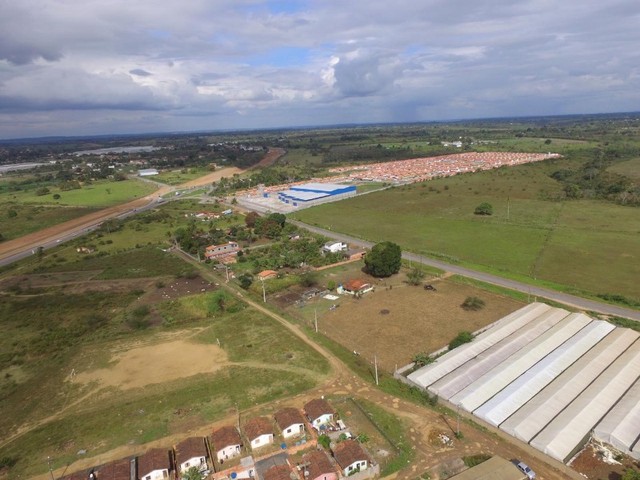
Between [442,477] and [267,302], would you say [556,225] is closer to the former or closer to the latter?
[267,302]

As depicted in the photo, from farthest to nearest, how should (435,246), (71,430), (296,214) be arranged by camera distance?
(296,214), (435,246), (71,430)

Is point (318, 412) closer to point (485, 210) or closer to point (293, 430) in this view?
point (293, 430)

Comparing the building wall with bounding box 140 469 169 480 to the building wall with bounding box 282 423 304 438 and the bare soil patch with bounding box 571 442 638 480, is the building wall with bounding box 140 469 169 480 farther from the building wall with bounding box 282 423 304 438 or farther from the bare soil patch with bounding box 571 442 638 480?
the bare soil patch with bounding box 571 442 638 480

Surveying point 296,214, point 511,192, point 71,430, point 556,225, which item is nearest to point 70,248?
point 296,214

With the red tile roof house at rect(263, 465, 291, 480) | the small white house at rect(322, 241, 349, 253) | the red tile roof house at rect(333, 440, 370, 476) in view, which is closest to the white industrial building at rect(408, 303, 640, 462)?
the red tile roof house at rect(333, 440, 370, 476)

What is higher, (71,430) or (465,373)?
(465,373)

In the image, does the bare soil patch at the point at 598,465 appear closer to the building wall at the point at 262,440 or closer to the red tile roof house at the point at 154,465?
the building wall at the point at 262,440

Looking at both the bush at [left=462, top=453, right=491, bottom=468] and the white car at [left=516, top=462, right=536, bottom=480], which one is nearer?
the white car at [left=516, top=462, right=536, bottom=480]

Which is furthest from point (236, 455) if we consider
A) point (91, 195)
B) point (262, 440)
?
point (91, 195)
